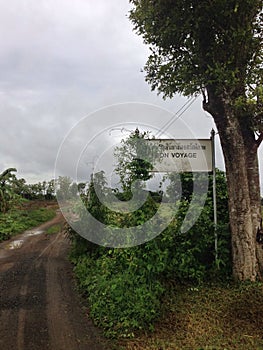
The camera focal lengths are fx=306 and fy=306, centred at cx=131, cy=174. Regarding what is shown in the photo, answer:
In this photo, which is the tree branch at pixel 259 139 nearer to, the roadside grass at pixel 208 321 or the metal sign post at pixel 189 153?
the metal sign post at pixel 189 153

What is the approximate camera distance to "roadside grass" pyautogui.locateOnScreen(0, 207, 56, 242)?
42.1ft

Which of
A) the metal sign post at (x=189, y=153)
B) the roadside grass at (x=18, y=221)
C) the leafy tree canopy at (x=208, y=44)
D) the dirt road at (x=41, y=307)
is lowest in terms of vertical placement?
the dirt road at (x=41, y=307)

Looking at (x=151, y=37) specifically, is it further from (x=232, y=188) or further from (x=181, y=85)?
(x=232, y=188)

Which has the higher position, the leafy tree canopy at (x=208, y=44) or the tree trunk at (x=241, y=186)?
the leafy tree canopy at (x=208, y=44)

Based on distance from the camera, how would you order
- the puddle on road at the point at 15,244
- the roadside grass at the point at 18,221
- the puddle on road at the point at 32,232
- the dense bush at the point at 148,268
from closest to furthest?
the dense bush at the point at 148,268 → the puddle on road at the point at 15,244 → the roadside grass at the point at 18,221 → the puddle on road at the point at 32,232

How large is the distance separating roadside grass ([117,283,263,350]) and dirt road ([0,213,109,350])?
0.76 metres

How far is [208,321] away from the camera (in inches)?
163

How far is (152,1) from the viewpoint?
5.19 meters

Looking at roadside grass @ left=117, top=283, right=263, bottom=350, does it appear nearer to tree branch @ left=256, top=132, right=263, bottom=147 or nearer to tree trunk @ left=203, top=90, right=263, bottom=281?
tree trunk @ left=203, top=90, right=263, bottom=281

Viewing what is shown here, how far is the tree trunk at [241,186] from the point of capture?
5223 millimetres

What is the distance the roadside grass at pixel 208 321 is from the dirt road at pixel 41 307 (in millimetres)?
755

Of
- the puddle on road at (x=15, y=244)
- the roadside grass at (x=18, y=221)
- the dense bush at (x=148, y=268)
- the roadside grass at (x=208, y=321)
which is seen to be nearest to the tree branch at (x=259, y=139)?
the dense bush at (x=148, y=268)

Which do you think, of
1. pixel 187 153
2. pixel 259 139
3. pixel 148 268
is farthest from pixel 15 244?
pixel 259 139

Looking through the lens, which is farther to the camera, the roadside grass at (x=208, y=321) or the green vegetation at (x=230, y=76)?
the green vegetation at (x=230, y=76)
